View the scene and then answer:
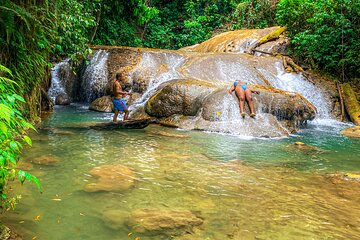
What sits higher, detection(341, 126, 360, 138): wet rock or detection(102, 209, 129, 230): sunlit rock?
detection(341, 126, 360, 138): wet rock

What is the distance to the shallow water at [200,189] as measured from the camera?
3.22m

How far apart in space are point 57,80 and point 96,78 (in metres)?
2.07

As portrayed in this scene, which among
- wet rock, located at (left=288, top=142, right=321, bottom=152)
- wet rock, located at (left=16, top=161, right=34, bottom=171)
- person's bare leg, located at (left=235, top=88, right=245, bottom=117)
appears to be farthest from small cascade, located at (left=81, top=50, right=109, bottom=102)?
wet rock, located at (left=16, top=161, right=34, bottom=171)

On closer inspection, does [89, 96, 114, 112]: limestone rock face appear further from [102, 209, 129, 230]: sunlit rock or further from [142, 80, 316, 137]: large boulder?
[102, 209, 129, 230]: sunlit rock

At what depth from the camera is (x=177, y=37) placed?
26.3 m

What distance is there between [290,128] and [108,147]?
18.4 ft

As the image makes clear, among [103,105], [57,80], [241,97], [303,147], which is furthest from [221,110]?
[57,80]

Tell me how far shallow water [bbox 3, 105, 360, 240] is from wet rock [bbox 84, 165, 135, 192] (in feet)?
0.41

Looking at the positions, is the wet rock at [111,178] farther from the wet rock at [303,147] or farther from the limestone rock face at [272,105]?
the limestone rock face at [272,105]

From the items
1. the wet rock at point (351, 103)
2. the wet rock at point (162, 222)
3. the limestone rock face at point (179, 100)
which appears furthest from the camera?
the wet rock at point (351, 103)

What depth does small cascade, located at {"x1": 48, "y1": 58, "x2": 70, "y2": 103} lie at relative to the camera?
14211 millimetres

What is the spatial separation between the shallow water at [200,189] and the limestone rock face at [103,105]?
418 cm

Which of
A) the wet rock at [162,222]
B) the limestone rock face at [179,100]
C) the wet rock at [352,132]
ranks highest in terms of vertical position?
the limestone rock face at [179,100]

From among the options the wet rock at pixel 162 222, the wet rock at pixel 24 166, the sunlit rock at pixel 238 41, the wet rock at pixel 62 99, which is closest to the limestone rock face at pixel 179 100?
the wet rock at pixel 62 99
